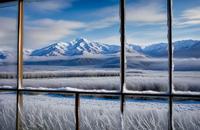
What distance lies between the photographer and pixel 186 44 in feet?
9.16

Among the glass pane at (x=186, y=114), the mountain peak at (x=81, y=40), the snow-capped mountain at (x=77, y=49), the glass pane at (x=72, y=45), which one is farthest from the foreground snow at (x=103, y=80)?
the mountain peak at (x=81, y=40)

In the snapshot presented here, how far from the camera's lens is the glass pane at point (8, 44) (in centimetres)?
359

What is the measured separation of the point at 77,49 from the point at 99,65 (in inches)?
13.2

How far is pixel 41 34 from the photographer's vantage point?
3.54 meters

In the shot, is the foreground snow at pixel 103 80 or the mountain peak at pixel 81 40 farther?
the mountain peak at pixel 81 40

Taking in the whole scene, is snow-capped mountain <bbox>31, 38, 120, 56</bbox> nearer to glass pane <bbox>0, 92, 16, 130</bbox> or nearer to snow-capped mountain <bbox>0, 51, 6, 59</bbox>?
snow-capped mountain <bbox>0, 51, 6, 59</bbox>

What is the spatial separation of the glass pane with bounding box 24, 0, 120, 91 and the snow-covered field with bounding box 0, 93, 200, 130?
16 cm

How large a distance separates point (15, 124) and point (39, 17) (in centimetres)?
128

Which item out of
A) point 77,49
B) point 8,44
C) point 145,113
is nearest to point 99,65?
point 77,49

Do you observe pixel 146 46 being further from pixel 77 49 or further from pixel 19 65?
pixel 19 65

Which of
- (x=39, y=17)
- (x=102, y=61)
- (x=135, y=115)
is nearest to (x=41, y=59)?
(x=39, y=17)

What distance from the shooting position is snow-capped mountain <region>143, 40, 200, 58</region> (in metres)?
2.76

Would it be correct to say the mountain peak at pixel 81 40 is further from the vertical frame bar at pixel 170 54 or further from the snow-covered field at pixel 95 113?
the vertical frame bar at pixel 170 54

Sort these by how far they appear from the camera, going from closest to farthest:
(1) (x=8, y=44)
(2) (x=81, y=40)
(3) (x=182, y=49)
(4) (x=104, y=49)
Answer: (3) (x=182, y=49) → (4) (x=104, y=49) → (2) (x=81, y=40) → (1) (x=8, y=44)
